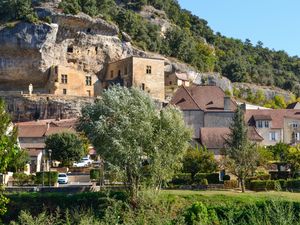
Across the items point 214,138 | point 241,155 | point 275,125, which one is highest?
point 275,125

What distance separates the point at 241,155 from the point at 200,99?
21.5 metres

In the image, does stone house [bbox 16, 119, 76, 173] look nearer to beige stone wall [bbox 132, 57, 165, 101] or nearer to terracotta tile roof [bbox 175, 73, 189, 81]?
beige stone wall [bbox 132, 57, 165, 101]

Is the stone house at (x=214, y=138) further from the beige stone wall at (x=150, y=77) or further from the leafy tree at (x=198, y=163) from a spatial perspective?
the beige stone wall at (x=150, y=77)

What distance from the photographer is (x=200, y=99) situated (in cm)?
5966

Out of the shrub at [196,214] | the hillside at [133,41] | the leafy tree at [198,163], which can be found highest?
the hillside at [133,41]

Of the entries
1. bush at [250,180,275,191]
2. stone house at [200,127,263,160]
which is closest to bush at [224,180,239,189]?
bush at [250,180,275,191]

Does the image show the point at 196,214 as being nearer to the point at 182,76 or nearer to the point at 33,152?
the point at 33,152

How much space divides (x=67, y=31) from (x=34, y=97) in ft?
38.7

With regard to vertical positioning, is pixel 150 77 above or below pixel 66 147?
above

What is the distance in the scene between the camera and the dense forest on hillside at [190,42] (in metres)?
78.9

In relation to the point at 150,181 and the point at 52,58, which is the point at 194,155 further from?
the point at 52,58

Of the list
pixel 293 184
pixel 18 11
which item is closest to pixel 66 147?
pixel 293 184

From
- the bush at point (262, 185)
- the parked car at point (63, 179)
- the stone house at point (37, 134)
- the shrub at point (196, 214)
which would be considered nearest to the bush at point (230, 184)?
the bush at point (262, 185)

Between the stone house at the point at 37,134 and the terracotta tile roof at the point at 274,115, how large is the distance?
70.8 feet
